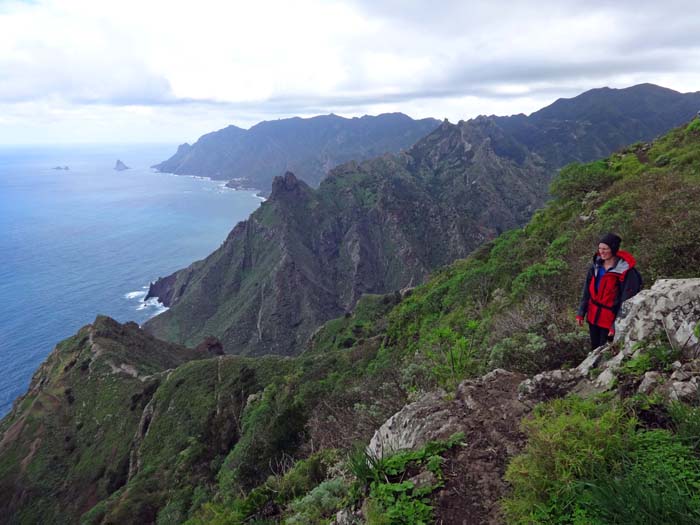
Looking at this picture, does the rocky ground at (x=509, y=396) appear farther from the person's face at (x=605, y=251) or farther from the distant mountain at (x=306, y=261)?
the distant mountain at (x=306, y=261)

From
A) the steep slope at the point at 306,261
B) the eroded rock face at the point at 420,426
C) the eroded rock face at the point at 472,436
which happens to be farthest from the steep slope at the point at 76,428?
the steep slope at the point at 306,261

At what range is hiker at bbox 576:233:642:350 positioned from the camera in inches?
249

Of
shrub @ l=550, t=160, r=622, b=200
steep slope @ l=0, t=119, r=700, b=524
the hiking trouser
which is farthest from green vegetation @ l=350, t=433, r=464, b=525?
shrub @ l=550, t=160, r=622, b=200

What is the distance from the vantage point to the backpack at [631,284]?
6.26m

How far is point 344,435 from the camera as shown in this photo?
807 cm

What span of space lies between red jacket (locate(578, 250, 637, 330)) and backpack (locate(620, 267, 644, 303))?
0.04 metres

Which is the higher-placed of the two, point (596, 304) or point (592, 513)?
point (596, 304)

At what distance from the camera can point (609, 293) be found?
659 centimetres

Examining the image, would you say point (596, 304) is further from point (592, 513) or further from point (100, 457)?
point (100, 457)

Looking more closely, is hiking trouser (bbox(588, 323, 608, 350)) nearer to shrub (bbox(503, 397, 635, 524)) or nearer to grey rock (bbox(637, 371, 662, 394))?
grey rock (bbox(637, 371, 662, 394))

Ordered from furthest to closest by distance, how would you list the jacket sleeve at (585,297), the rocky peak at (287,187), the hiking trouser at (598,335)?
the rocky peak at (287,187) < the jacket sleeve at (585,297) < the hiking trouser at (598,335)

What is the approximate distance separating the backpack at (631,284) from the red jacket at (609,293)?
0.04 meters

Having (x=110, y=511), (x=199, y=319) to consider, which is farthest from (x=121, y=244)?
(x=110, y=511)

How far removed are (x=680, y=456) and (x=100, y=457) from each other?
48948mm
